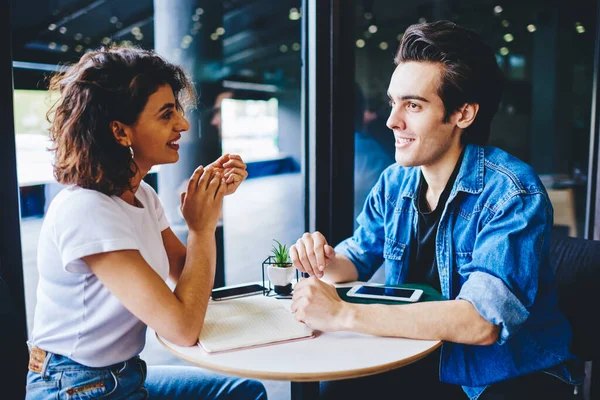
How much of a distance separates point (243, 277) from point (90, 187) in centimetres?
308

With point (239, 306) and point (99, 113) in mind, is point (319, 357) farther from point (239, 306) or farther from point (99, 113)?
point (99, 113)

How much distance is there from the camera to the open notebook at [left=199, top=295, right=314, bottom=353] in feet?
4.19

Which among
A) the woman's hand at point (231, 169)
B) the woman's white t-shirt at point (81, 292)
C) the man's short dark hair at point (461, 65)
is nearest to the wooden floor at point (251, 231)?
the woman's white t-shirt at point (81, 292)

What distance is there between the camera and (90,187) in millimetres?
1310

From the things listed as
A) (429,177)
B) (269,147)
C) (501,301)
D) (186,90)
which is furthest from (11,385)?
(269,147)

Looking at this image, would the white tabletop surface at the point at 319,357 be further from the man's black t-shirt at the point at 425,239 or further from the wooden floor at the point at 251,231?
the wooden floor at the point at 251,231

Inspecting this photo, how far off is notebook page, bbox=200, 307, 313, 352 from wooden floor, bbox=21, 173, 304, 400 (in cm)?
75

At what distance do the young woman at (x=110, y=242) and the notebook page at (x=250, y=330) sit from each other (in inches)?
2.6

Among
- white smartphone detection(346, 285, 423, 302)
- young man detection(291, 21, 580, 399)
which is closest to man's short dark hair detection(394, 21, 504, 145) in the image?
young man detection(291, 21, 580, 399)

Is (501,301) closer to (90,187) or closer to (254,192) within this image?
(90,187)

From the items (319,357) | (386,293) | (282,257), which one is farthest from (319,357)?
(282,257)

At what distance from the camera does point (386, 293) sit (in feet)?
5.13

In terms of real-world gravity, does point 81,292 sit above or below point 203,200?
below

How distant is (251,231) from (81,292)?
15.9ft
